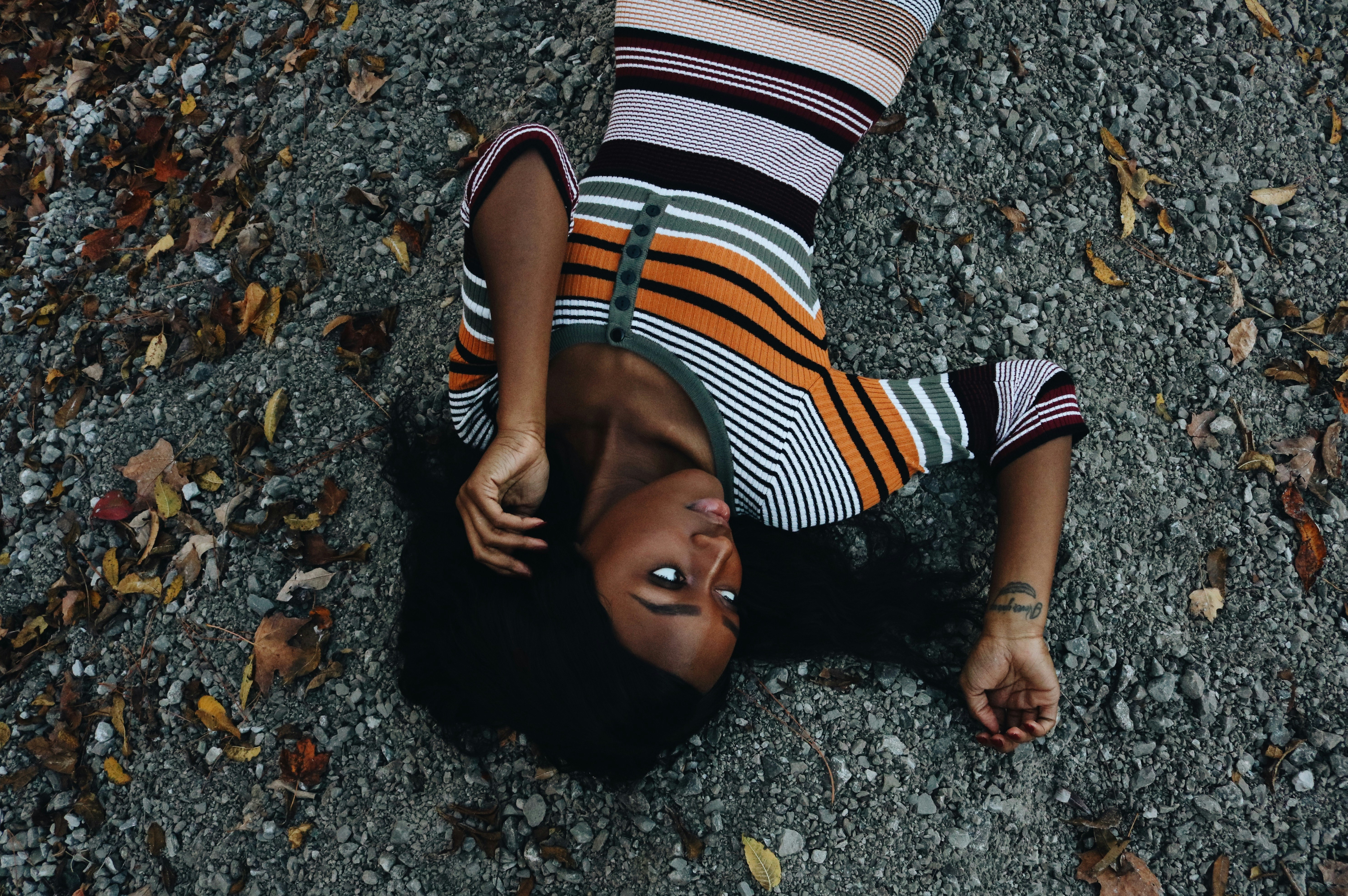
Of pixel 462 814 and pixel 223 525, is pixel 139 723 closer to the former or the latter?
pixel 223 525

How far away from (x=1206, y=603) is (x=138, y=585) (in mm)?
4613

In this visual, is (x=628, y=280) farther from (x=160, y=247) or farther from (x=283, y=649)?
(x=160, y=247)

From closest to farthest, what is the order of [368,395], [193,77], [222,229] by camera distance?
1. [368,395]
2. [222,229]
3. [193,77]

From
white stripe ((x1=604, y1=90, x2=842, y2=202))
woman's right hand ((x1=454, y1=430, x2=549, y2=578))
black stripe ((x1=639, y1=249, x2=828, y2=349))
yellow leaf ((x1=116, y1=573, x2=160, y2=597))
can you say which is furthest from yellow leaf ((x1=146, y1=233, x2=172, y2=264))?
black stripe ((x1=639, y1=249, x2=828, y2=349))

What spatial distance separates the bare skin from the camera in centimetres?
249

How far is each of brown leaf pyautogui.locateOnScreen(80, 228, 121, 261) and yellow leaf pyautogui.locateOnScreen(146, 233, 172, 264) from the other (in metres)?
0.30

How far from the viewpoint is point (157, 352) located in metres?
4.09

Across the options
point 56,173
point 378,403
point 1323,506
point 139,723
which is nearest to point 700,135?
point 378,403

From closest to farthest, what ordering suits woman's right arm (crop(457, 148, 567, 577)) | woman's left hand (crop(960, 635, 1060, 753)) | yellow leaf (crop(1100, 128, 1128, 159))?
woman's right arm (crop(457, 148, 567, 577)) < woman's left hand (crop(960, 635, 1060, 753)) < yellow leaf (crop(1100, 128, 1128, 159))

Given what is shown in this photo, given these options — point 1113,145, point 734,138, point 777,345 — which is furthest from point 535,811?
point 1113,145

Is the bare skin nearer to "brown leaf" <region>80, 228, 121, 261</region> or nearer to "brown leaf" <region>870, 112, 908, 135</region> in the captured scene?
"brown leaf" <region>870, 112, 908, 135</region>

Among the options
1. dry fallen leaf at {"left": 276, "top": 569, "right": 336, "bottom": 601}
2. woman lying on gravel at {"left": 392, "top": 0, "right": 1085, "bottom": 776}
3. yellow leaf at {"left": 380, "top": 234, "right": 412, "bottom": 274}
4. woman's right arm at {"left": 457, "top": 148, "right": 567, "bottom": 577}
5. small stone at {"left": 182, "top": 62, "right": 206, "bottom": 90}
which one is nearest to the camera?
woman lying on gravel at {"left": 392, "top": 0, "right": 1085, "bottom": 776}

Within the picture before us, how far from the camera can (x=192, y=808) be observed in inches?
133

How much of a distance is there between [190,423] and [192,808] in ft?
5.59
